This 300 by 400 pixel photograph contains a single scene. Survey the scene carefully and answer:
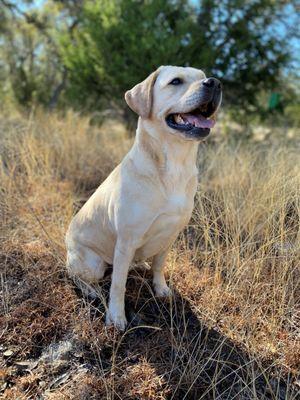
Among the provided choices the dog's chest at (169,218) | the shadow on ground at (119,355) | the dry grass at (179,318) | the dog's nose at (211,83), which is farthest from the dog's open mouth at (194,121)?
the shadow on ground at (119,355)

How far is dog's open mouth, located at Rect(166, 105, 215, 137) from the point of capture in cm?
223

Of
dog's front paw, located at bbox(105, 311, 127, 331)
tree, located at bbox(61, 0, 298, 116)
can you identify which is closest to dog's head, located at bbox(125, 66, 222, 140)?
dog's front paw, located at bbox(105, 311, 127, 331)

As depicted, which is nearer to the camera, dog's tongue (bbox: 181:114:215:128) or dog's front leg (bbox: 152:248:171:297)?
dog's tongue (bbox: 181:114:215:128)

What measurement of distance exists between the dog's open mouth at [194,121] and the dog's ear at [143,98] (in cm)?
14

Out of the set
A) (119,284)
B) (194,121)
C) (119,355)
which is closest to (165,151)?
(194,121)

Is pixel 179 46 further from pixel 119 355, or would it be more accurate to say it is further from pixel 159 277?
pixel 119 355

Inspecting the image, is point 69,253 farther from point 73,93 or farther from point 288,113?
point 288,113

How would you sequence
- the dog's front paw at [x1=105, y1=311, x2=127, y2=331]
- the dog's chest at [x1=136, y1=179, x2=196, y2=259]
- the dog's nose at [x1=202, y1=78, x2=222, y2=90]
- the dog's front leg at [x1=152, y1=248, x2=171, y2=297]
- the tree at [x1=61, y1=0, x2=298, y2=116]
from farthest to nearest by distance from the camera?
1. the tree at [x1=61, y1=0, x2=298, y2=116]
2. the dog's front leg at [x1=152, y1=248, x2=171, y2=297]
3. the dog's front paw at [x1=105, y1=311, x2=127, y2=331]
4. the dog's chest at [x1=136, y1=179, x2=196, y2=259]
5. the dog's nose at [x1=202, y1=78, x2=222, y2=90]

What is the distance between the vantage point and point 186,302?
107 inches

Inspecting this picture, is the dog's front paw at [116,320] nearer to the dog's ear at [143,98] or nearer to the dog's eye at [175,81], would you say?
the dog's ear at [143,98]

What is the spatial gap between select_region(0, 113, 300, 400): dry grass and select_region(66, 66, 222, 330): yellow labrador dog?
0.27m

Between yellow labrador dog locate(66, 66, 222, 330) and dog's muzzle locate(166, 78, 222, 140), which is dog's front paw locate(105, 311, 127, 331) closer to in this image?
yellow labrador dog locate(66, 66, 222, 330)

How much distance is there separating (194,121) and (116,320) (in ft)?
4.13

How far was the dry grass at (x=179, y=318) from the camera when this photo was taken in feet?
7.04
